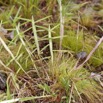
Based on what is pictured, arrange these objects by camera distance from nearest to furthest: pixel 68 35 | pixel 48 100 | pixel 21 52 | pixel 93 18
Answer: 1. pixel 48 100
2. pixel 21 52
3. pixel 68 35
4. pixel 93 18

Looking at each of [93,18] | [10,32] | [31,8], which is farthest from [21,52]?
[93,18]

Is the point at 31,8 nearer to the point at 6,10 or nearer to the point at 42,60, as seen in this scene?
the point at 6,10

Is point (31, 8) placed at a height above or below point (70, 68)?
above

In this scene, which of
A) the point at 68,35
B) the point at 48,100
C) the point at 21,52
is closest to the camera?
the point at 48,100

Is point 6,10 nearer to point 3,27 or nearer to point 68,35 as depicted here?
point 3,27

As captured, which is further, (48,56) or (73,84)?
(48,56)

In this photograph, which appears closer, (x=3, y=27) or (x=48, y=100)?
(x=48, y=100)

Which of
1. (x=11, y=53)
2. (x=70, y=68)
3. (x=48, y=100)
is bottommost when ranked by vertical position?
(x=48, y=100)
